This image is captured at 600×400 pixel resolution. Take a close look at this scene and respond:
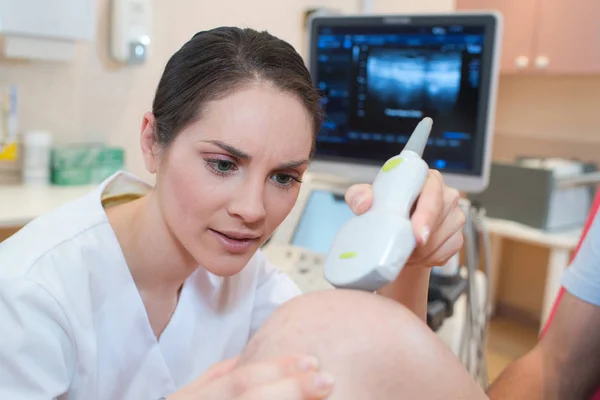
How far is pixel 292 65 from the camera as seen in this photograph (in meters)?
0.87

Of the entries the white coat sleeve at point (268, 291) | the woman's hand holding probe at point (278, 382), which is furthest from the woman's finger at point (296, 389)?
the white coat sleeve at point (268, 291)

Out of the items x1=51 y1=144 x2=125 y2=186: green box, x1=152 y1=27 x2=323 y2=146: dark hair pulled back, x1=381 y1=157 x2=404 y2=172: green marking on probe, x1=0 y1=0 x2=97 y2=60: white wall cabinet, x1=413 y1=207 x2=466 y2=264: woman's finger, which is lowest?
x1=51 y1=144 x2=125 y2=186: green box

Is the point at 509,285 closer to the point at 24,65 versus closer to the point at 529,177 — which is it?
the point at 529,177

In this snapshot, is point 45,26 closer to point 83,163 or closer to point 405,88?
point 83,163

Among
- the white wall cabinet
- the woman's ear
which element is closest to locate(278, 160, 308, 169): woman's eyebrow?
the woman's ear

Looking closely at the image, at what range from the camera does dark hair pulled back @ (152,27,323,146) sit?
0.83 meters

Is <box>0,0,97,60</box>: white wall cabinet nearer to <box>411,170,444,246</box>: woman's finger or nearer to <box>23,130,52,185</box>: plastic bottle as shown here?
<box>23,130,52,185</box>: plastic bottle

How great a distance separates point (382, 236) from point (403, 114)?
1096 mm

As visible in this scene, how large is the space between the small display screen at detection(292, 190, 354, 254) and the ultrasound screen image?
257mm

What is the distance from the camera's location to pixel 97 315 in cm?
89

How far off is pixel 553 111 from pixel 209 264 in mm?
3104

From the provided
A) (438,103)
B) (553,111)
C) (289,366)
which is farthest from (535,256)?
(289,366)

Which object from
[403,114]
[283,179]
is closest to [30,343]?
[283,179]

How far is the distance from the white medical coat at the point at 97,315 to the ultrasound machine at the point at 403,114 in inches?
11.5
